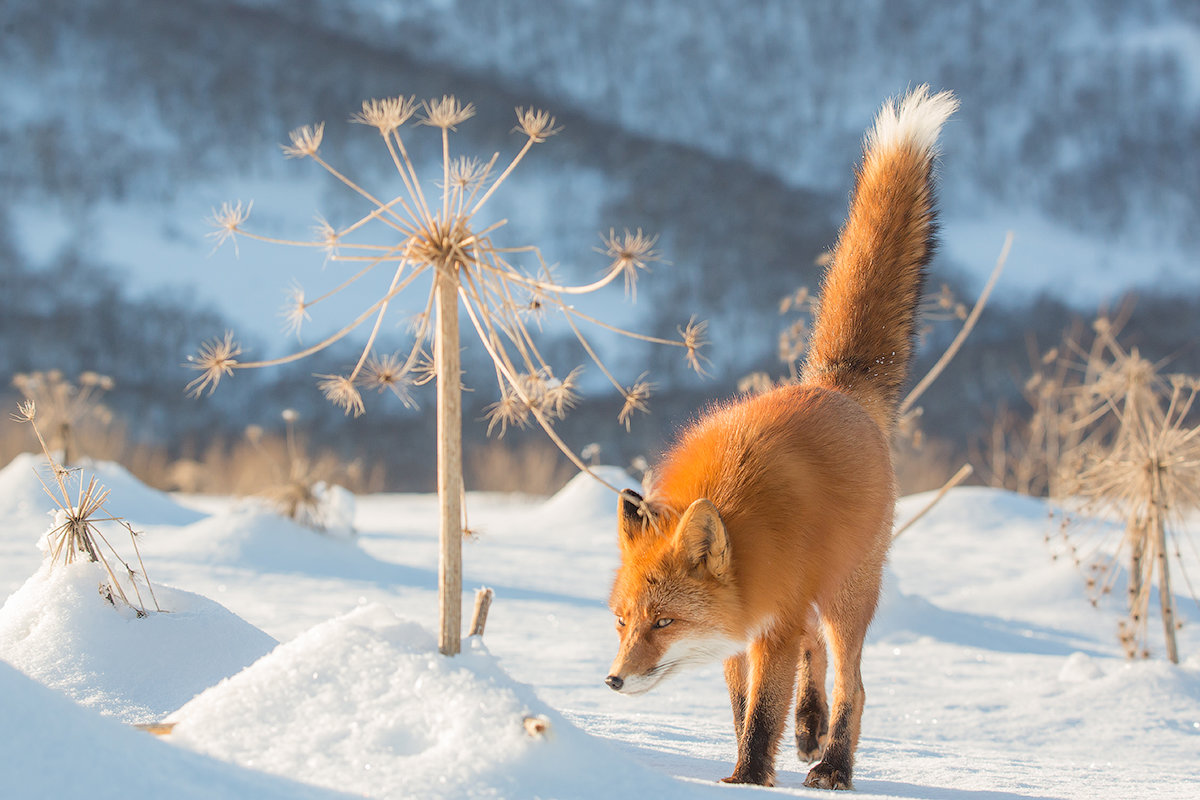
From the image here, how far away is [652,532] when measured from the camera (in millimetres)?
3115

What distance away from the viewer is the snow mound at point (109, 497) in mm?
8945

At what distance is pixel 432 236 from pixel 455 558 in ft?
2.74

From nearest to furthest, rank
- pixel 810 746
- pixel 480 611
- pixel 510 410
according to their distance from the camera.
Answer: pixel 480 611, pixel 510 410, pixel 810 746

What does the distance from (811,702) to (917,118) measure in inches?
100

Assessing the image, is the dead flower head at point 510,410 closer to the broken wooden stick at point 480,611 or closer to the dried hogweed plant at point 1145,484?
the broken wooden stick at point 480,611

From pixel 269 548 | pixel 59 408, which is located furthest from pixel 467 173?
pixel 59 408

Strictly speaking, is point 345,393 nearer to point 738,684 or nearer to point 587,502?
point 738,684

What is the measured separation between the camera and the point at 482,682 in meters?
2.34

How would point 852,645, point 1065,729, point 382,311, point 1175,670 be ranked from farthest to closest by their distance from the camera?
point 1175,670 → point 1065,729 → point 852,645 → point 382,311

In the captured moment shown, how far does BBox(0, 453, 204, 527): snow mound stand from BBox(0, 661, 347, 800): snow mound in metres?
6.82

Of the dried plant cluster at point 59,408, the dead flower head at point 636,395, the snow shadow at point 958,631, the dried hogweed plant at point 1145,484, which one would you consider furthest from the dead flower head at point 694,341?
the dried plant cluster at point 59,408

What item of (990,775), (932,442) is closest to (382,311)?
(990,775)

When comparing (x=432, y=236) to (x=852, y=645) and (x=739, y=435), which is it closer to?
(x=739, y=435)

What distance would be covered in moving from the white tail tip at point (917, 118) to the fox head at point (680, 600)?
2.25 metres
